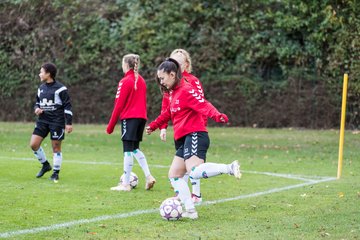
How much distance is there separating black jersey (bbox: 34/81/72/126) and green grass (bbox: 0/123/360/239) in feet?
3.12

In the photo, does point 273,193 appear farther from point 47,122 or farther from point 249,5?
point 249,5

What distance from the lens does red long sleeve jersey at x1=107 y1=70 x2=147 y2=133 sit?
1138 centimetres

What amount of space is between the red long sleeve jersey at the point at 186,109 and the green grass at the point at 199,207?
3.24ft

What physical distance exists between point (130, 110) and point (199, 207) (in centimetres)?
227

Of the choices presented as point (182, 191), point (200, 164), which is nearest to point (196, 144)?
point (200, 164)

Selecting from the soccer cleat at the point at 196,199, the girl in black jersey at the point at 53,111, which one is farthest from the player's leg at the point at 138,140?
the soccer cleat at the point at 196,199

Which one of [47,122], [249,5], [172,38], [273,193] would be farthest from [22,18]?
[273,193]

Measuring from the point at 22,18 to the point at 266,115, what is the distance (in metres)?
8.89

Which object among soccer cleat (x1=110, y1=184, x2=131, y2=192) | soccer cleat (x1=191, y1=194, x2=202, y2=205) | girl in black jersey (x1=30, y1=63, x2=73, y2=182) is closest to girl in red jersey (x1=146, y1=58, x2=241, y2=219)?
soccer cleat (x1=191, y1=194, x2=202, y2=205)

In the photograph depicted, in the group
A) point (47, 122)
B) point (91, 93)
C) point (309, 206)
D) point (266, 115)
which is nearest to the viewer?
point (309, 206)

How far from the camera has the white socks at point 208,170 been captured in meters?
8.52

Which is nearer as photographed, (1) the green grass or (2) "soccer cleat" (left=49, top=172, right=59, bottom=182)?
(1) the green grass

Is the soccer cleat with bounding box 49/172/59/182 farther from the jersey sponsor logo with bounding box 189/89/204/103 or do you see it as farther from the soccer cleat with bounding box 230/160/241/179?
the soccer cleat with bounding box 230/160/241/179

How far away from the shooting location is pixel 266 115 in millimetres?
24406
